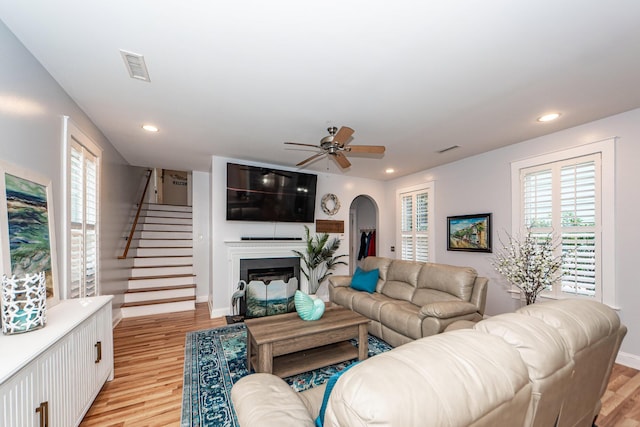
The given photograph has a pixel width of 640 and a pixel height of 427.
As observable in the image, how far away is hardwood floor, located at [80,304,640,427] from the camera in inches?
77.6

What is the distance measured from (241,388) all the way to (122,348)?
2.70 metres

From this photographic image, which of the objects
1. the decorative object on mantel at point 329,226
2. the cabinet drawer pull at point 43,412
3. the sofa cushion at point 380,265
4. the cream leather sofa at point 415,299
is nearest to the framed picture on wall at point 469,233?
the cream leather sofa at point 415,299

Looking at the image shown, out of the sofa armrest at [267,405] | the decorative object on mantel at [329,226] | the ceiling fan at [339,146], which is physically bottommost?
the sofa armrest at [267,405]

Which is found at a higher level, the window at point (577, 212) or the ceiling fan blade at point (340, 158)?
the ceiling fan blade at point (340, 158)

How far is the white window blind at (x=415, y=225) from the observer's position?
203 inches

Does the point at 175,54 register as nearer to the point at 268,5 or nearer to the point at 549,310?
the point at 268,5

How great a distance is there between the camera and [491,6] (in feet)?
4.78

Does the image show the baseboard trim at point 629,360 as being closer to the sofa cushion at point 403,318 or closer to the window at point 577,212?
the window at point 577,212

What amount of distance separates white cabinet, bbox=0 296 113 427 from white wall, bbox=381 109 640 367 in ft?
15.2

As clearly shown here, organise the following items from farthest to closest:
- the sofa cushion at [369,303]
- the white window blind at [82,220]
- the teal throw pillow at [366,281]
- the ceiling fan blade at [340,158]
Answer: the teal throw pillow at [366,281] → the sofa cushion at [369,303] → the ceiling fan blade at [340,158] → the white window blind at [82,220]

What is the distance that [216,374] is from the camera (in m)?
2.56

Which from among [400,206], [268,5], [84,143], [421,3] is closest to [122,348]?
[84,143]

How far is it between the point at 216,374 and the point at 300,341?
89 cm

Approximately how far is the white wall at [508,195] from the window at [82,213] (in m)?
4.99
